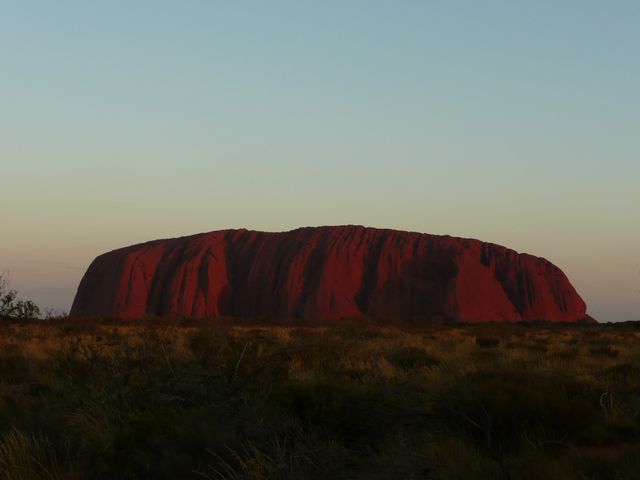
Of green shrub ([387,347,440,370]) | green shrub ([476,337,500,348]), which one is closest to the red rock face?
green shrub ([476,337,500,348])

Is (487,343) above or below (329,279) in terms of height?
below

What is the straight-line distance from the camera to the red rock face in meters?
69.6

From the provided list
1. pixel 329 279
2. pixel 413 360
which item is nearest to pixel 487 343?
pixel 413 360

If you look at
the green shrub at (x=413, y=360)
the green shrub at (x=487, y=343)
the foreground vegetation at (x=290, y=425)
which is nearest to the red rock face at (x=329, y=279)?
the green shrub at (x=487, y=343)

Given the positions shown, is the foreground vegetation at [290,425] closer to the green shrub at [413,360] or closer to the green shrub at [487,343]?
the green shrub at [413,360]

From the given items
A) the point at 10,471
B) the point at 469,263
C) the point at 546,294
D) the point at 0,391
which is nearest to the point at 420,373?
the point at 0,391

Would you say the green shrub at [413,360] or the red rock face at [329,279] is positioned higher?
the red rock face at [329,279]

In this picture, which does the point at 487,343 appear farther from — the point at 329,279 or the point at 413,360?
the point at 329,279

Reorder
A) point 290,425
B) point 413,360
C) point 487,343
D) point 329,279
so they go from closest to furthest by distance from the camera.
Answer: point 290,425 → point 413,360 → point 487,343 → point 329,279

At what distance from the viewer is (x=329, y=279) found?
71062mm

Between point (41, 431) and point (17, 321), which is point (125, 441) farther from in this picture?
point (17, 321)

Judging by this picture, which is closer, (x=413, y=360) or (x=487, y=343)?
(x=413, y=360)

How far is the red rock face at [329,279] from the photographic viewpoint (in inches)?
2739

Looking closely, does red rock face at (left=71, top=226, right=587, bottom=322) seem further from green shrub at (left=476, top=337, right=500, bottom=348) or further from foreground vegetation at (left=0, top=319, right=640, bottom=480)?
foreground vegetation at (left=0, top=319, right=640, bottom=480)
